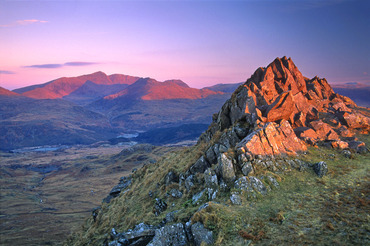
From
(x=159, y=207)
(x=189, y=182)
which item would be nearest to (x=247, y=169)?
(x=189, y=182)

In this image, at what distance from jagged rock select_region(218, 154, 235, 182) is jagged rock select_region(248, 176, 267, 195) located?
1228mm

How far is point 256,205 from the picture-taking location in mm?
13742

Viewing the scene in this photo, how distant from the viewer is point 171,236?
12.7 meters

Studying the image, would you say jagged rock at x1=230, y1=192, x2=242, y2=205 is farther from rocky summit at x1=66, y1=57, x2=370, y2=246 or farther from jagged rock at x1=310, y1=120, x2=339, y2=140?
jagged rock at x1=310, y1=120, x2=339, y2=140

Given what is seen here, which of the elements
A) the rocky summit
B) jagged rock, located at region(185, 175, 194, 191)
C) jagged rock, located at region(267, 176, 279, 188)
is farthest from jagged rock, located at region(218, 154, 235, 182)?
jagged rock, located at region(185, 175, 194, 191)

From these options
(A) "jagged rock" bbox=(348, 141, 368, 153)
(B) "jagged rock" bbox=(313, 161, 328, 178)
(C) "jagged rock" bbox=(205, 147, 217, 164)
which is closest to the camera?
(B) "jagged rock" bbox=(313, 161, 328, 178)

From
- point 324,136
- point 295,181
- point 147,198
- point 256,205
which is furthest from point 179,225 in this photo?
point 324,136

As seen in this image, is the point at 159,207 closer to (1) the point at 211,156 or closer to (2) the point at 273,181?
(1) the point at 211,156

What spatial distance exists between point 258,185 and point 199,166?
20.2 ft

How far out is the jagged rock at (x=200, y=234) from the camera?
11.8 m

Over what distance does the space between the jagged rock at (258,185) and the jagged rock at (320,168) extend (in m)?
5.10

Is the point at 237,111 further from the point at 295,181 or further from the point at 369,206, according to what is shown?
the point at 369,206

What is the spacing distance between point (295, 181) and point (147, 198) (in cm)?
1330

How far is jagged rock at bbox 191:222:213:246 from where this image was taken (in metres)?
11.8
